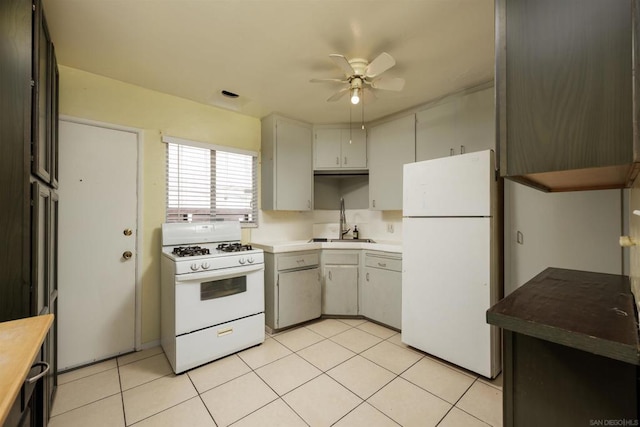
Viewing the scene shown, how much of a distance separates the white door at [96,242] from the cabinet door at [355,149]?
223cm

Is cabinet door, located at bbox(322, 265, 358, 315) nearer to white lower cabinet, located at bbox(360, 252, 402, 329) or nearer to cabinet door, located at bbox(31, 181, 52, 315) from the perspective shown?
white lower cabinet, located at bbox(360, 252, 402, 329)

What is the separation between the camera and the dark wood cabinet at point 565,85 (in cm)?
65

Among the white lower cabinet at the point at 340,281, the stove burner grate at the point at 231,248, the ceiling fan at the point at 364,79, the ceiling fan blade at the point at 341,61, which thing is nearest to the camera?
the ceiling fan blade at the point at 341,61

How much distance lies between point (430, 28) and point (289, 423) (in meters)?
2.56

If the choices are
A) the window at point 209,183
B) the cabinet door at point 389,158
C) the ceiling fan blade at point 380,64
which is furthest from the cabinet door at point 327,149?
the ceiling fan blade at point 380,64

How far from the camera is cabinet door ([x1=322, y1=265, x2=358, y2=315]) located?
3086 millimetres

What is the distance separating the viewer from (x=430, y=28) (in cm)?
171

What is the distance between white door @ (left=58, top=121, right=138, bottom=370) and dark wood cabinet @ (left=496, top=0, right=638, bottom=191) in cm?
279

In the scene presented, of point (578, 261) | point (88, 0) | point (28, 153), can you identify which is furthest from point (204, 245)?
point (578, 261)

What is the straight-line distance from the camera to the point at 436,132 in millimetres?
2740

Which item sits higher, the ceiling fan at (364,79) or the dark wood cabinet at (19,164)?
the ceiling fan at (364,79)

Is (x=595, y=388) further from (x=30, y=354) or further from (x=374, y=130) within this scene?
(x=374, y=130)

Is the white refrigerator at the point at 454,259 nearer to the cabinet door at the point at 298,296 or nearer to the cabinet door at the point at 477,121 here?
the cabinet door at the point at 477,121

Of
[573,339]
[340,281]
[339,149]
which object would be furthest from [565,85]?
[339,149]
